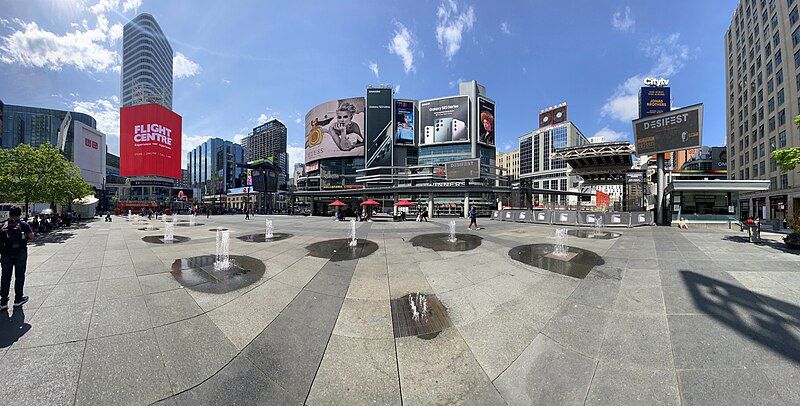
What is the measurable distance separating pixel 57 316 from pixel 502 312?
722 centimetres

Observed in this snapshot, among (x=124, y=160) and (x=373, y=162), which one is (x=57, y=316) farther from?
(x=124, y=160)

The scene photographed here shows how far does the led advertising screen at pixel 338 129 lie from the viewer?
→ 8556cm

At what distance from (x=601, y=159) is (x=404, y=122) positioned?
176 ft

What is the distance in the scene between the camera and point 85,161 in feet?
223

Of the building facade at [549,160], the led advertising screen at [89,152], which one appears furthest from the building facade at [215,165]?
the building facade at [549,160]

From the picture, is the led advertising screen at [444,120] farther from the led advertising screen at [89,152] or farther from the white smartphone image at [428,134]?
the led advertising screen at [89,152]

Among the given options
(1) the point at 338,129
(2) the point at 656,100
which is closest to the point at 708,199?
(1) the point at 338,129

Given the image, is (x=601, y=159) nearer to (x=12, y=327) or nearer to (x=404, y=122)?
(x=12, y=327)

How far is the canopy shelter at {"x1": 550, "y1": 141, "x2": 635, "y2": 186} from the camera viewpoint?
3692cm

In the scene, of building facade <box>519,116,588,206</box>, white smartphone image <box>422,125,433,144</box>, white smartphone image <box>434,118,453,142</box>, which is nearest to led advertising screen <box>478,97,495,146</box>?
white smartphone image <box>434,118,453,142</box>

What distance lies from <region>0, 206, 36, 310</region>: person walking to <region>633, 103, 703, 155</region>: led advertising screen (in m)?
38.0

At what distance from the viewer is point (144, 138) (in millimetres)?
68875

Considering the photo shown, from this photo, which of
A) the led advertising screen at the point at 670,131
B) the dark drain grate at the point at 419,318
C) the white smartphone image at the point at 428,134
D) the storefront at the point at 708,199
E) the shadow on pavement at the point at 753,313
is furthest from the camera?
the white smartphone image at the point at 428,134

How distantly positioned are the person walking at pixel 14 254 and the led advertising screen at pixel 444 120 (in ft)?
252
